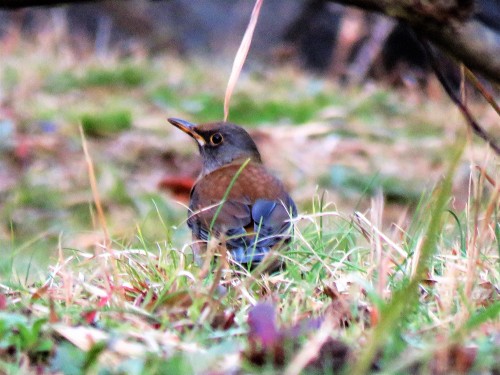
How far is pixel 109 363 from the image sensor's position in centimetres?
245

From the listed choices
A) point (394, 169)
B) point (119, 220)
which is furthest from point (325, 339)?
point (394, 169)

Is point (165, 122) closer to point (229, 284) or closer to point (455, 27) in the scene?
point (229, 284)

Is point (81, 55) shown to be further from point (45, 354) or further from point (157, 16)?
point (45, 354)

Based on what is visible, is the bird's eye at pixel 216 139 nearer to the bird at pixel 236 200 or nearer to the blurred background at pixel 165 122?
the bird at pixel 236 200

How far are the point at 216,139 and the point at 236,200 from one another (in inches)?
39.0

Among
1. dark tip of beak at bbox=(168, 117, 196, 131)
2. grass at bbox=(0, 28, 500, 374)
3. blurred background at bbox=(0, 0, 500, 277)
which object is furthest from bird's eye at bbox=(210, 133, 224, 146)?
grass at bbox=(0, 28, 500, 374)

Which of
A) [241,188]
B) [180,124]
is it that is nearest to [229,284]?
[241,188]

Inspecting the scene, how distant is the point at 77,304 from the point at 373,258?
3.69 feet

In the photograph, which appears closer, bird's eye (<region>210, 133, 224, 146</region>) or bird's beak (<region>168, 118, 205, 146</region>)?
bird's beak (<region>168, 118, 205, 146</region>)

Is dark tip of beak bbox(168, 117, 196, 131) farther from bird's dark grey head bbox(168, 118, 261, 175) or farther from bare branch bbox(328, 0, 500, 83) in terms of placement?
bare branch bbox(328, 0, 500, 83)

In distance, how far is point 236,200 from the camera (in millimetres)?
4750

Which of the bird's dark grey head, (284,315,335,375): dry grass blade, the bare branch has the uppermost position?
the bare branch

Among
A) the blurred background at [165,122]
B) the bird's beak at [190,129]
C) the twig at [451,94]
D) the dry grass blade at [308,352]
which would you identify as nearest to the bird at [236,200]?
the bird's beak at [190,129]

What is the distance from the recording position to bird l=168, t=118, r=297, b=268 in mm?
4152
